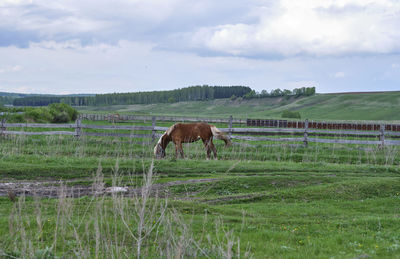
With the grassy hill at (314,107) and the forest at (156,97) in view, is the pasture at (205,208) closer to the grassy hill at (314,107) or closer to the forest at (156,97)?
the grassy hill at (314,107)

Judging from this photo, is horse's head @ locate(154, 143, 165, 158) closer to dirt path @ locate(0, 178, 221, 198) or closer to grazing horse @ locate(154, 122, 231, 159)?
grazing horse @ locate(154, 122, 231, 159)

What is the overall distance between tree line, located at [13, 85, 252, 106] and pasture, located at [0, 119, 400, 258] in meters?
134

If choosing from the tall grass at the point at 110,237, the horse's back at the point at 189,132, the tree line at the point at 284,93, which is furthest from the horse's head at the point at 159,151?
the tree line at the point at 284,93

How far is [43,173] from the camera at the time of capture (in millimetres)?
12234

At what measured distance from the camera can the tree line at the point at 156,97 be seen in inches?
6004

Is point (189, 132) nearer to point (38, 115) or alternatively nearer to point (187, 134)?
point (187, 134)

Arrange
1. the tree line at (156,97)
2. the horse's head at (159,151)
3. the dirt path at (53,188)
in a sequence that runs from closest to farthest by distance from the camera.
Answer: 1. the dirt path at (53,188)
2. the horse's head at (159,151)
3. the tree line at (156,97)

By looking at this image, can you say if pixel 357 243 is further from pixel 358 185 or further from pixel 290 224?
pixel 358 185

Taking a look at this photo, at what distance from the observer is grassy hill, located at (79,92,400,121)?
8746cm

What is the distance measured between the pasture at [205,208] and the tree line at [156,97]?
134 m

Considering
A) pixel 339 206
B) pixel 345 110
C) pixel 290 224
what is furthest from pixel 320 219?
pixel 345 110

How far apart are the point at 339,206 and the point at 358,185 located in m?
2.08

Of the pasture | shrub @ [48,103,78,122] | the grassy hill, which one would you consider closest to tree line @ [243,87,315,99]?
the grassy hill

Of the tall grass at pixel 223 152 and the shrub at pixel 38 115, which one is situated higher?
the shrub at pixel 38 115
